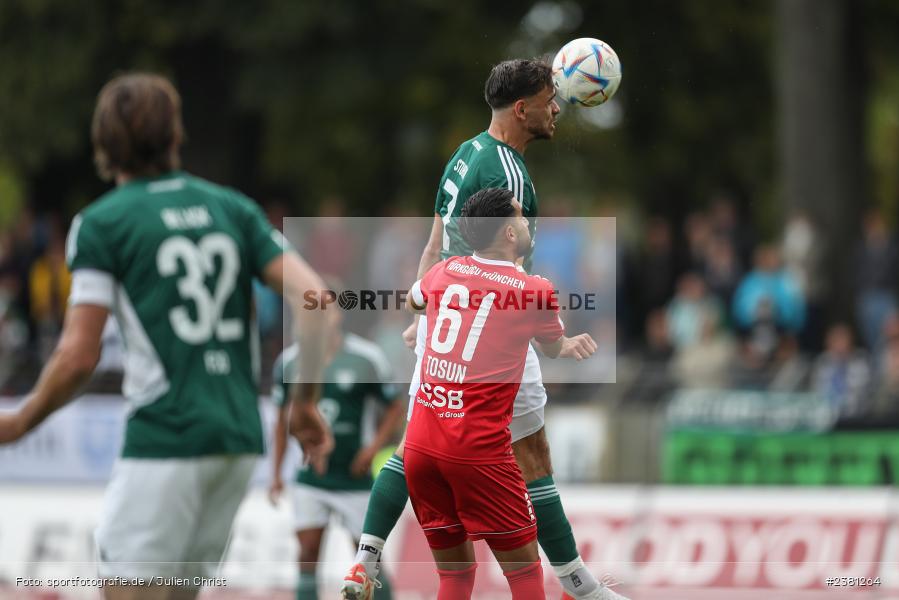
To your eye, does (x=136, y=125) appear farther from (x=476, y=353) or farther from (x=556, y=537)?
(x=556, y=537)

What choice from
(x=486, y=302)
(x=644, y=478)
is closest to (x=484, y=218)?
(x=486, y=302)

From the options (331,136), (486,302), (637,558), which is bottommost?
(637,558)


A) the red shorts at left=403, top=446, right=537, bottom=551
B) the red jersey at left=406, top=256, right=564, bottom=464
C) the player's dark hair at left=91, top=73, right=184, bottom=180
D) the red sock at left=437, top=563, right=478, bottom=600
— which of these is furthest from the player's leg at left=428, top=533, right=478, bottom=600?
the player's dark hair at left=91, top=73, right=184, bottom=180

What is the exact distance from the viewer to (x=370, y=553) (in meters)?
6.56

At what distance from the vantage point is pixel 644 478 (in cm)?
1470

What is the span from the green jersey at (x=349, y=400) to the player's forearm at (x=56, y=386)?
14.7 feet

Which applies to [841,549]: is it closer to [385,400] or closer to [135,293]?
[385,400]

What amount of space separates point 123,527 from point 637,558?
7.38 metres

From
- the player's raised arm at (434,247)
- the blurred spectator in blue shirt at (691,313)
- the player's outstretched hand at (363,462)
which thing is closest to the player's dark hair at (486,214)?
the player's raised arm at (434,247)

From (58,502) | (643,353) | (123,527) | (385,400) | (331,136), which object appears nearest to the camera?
(123,527)

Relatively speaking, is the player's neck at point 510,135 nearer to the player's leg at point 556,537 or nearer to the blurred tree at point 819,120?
the player's leg at point 556,537

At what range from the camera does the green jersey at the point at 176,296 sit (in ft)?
18.1

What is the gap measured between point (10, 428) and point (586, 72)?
9.59ft

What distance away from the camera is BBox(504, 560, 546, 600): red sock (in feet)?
20.9
